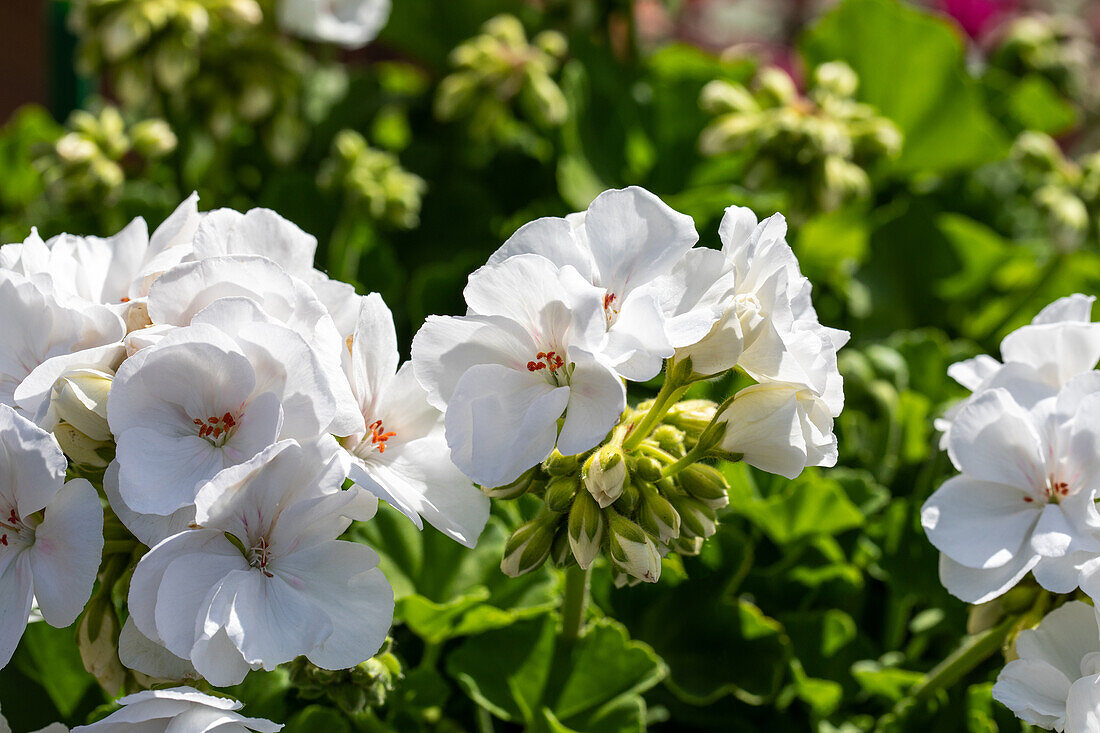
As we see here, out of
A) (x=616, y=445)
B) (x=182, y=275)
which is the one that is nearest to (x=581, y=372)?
(x=616, y=445)

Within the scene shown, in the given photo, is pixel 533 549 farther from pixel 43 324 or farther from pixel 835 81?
pixel 835 81

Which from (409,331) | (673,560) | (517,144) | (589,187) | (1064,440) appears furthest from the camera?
(517,144)

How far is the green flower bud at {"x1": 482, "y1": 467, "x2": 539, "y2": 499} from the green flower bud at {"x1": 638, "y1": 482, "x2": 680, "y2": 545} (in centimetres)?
7

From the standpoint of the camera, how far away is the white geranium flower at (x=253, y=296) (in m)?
0.62

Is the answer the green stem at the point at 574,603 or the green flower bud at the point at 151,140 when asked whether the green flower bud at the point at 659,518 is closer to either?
the green stem at the point at 574,603

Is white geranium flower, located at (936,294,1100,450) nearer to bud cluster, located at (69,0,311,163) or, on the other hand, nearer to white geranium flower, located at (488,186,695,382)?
white geranium flower, located at (488,186,695,382)

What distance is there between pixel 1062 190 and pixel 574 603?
87 centimetres

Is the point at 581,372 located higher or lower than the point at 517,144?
higher

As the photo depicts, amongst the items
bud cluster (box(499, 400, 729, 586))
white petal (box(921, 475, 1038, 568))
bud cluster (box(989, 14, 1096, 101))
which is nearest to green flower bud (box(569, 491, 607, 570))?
bud cluster (box(499, 400, 729, 586))

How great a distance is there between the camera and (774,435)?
627 millimetres

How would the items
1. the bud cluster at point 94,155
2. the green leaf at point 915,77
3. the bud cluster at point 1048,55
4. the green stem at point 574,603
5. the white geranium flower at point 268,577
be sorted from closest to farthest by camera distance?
the white geranium flower at point 268,577 < the green stem at point 574,603 < the bud cluster at point 94,155 < the green leaf at point 915,77 < the bud cluster at point 1048,55

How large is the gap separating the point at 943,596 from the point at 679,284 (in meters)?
0.44

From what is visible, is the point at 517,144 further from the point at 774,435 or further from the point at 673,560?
the point at 774,435

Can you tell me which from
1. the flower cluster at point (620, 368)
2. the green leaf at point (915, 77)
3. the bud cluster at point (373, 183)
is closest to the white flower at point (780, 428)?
the flower cluster at point (620, 368)
